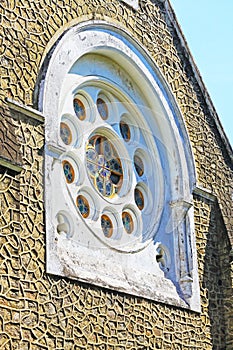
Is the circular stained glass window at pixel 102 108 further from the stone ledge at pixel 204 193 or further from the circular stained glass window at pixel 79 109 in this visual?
the stone ledge at pixel 204 193

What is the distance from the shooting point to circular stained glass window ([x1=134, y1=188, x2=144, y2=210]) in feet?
39.1

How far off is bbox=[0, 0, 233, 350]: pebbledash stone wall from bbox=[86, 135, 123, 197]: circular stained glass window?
133cm

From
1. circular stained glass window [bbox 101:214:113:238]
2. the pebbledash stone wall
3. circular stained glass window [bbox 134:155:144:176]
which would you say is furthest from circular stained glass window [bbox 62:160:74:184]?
circular stained glass window [bbox 134:155:144:176]

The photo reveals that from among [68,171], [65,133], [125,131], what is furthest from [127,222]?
[65,133]

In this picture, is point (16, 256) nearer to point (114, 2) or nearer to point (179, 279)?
point (179, 279)

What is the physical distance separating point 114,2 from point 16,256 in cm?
429

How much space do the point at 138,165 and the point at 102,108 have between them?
2.94 feet

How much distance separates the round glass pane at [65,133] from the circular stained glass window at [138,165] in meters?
1.32

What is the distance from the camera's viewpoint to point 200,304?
11906mm

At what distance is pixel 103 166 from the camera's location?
11.6m

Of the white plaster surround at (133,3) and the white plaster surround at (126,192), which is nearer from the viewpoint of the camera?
the white plaster surround at (126,192)

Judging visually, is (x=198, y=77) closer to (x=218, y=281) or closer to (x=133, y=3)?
(x=133, y=3)

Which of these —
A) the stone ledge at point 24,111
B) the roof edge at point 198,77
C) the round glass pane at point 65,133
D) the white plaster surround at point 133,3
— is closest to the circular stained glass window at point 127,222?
the round glass pane at point 65,133

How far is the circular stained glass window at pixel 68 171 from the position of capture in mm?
10836
